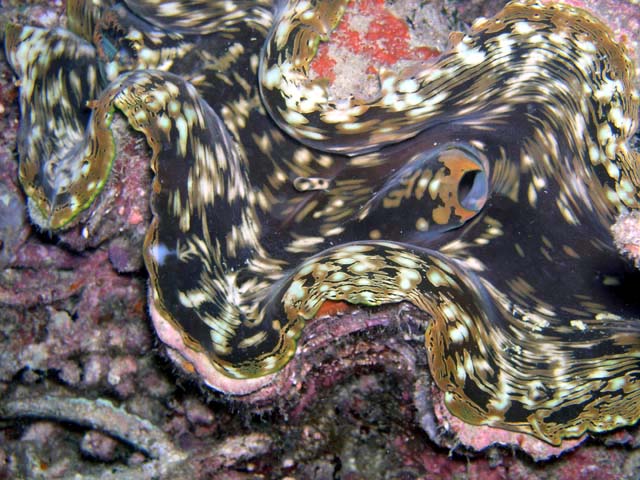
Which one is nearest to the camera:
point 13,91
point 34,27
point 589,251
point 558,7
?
point 558,7

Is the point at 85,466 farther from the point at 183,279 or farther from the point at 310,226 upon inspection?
the point at 310,226

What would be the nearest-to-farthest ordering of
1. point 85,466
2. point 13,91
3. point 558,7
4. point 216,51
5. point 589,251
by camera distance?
point 558,7 → point 589,251 → point 216,51 → point 13,91 → point 85,466

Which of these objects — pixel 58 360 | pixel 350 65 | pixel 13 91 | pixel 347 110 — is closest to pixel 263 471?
pixel 58 360

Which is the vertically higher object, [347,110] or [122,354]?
[347,110]

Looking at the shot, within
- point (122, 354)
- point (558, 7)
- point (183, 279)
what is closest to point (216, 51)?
point (183, 279)

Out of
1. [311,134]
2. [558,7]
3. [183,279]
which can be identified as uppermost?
[558,7]

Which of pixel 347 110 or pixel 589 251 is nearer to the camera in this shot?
pixel 347 110

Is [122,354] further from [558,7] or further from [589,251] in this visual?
[558,7]
